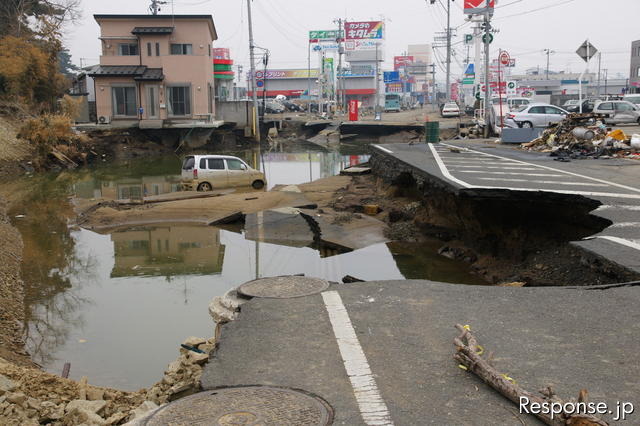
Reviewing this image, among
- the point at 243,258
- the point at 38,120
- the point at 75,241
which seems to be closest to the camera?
the point at 243,258

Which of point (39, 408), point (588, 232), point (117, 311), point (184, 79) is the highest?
point (184, 79)

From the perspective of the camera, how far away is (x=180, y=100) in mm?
50000

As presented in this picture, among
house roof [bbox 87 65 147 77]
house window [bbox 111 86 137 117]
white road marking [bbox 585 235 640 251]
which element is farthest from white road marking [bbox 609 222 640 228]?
house window [bbox 111 86 137 117]

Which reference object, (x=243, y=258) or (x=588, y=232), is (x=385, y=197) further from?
(x=588, y=232)

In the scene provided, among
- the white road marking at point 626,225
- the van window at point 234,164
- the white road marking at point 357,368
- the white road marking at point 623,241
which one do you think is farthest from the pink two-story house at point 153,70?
the white road marking at point 357,368

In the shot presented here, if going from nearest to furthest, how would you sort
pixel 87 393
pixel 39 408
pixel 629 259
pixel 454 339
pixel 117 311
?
pixel 454 339, pixel 39 408, pixel 87 393, pixel 629 259, pixel 117 311

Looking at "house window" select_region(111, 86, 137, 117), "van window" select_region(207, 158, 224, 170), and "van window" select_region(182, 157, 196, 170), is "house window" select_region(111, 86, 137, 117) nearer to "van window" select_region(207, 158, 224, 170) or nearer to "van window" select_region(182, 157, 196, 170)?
"van window" select_region(182, 157, 196, 170)

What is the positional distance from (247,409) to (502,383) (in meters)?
1.70

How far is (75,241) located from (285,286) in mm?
11849

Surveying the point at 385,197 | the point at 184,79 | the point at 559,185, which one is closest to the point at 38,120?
the point at 184,79

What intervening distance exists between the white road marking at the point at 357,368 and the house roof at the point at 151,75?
44.8 meters

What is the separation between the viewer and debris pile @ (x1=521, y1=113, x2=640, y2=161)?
64.5ft

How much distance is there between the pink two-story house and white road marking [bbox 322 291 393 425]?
44250 millimetres

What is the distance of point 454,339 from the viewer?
4988mm
